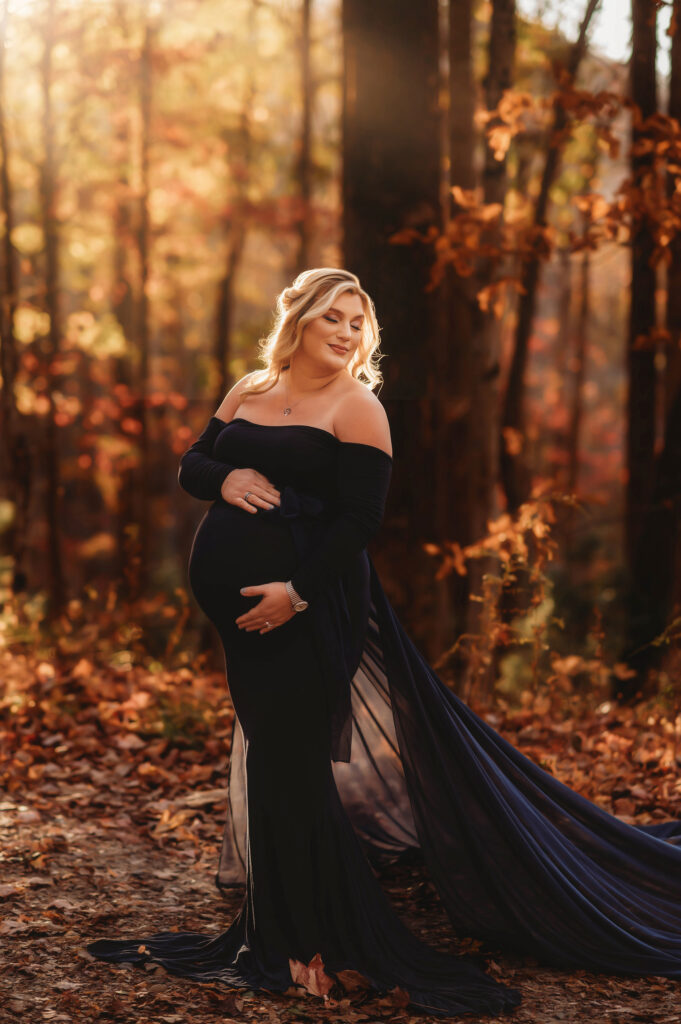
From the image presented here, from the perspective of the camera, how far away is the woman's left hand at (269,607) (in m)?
3.79

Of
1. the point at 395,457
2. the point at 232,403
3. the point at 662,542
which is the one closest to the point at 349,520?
the point at 232,403

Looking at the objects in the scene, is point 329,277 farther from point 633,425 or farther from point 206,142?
point 206,142

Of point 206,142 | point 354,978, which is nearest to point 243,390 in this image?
point 354,978

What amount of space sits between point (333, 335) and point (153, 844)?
3.05m

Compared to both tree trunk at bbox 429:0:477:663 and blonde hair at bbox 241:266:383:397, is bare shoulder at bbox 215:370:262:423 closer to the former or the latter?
blonde hair at bbox 241:266:383:397

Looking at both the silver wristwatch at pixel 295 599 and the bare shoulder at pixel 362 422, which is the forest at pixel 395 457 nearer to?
the silver wristwatch at pixel 295 599

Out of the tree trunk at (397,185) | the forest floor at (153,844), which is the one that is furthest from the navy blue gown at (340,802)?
the tree trunk at (397,185)

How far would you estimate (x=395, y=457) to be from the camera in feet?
22.2

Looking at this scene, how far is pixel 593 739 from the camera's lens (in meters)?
6.52

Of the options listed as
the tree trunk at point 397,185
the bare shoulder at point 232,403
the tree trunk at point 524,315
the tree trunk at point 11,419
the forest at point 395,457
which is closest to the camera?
the bare shoulder at point 232,403

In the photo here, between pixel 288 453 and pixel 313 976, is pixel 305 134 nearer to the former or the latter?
pixel 288 453

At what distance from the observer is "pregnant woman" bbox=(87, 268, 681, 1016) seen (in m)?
3.85

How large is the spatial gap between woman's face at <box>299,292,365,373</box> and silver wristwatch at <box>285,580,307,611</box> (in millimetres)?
892

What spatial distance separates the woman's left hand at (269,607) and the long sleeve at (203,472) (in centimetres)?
48
